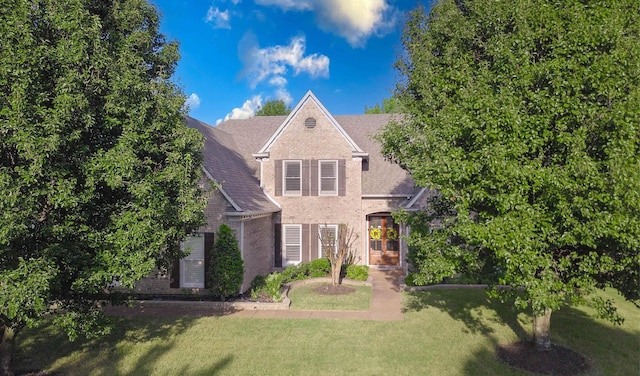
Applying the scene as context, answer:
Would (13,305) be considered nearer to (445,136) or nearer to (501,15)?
(445,136)

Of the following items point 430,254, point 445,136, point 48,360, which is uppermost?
point 445,136

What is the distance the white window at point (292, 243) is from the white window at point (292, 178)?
1.75m

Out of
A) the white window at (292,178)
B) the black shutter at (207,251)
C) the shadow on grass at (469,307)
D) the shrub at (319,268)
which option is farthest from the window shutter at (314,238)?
the black shutter at (207,251)

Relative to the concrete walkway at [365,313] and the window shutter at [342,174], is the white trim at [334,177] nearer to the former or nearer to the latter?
the window shutter at [342,174]

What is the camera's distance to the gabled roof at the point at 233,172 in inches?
613

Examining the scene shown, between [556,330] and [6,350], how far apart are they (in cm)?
1340

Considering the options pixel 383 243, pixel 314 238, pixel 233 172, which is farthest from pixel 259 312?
pixel 383 243

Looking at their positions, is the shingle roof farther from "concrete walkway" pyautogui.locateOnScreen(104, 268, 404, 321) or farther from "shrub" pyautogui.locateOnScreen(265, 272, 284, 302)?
"concrete walkway" pyautogui.locateOnScreen(104, 268, 404, 321)

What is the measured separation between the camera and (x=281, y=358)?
9.23 m

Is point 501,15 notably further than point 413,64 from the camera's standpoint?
No

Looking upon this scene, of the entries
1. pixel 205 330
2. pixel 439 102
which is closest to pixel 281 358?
pixel 205 330

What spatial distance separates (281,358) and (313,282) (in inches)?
312

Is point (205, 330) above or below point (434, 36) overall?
below

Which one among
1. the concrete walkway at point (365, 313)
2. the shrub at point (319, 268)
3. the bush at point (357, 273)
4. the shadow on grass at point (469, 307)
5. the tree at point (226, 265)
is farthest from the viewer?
the shrub at point (319, 268)
